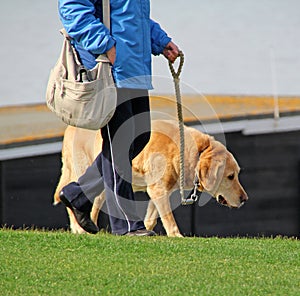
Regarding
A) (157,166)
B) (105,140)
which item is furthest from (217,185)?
(105,140)

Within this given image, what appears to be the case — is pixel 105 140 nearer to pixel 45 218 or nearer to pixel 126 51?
pixel 126 51

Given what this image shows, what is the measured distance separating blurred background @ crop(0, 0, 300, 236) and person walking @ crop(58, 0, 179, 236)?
286cm

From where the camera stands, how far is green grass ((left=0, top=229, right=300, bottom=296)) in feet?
13.8

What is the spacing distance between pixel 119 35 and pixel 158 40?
1.30ft

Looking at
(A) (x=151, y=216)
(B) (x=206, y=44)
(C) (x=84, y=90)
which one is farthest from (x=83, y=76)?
(B) (x=206, y=44)

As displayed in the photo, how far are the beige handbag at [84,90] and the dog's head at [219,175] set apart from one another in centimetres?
149

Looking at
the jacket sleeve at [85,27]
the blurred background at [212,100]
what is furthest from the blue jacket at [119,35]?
→ the blurred background at [212,100]

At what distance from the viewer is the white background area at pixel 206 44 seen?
30.9 ft

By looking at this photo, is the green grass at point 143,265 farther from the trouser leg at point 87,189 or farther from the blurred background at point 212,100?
the blurred background at point 212,100

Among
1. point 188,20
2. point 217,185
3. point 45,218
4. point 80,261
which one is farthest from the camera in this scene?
point 188,20

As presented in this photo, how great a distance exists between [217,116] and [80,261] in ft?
13.9

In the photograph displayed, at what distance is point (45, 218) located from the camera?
8586 millimetres

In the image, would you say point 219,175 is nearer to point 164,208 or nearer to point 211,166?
point 211,166

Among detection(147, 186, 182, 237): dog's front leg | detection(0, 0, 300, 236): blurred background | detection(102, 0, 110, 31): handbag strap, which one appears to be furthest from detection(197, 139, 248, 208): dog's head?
detection(102, 0, 110, 31): handbag strap
